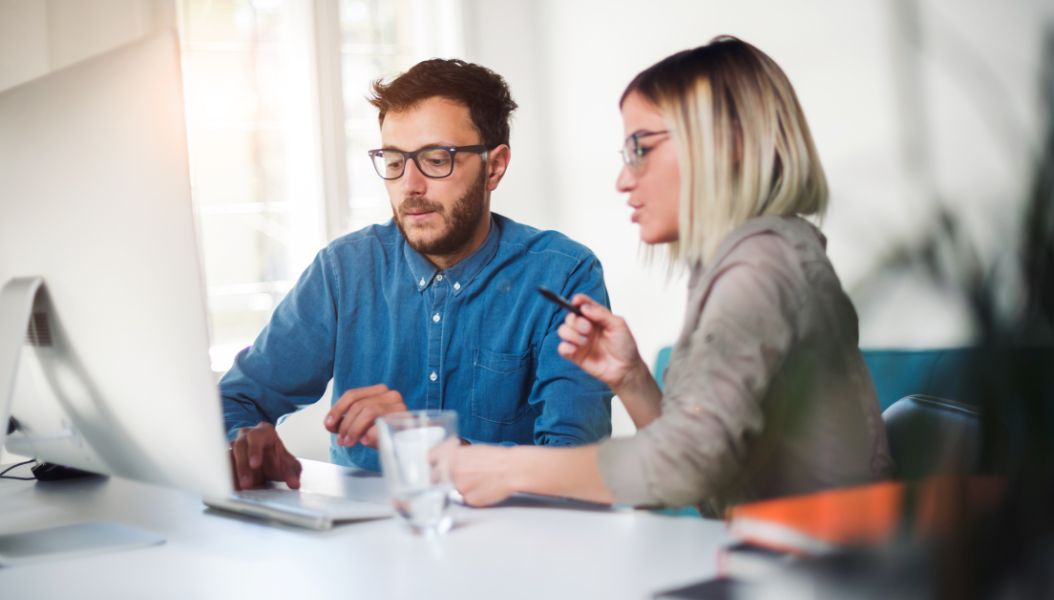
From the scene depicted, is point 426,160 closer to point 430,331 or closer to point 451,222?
point 451,222

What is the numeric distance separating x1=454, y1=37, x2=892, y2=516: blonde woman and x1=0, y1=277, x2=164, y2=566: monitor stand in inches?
14.2

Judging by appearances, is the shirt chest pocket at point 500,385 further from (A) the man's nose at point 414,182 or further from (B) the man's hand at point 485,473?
(B) the man's hand at point 485,473

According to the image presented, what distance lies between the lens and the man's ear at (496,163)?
194 cm

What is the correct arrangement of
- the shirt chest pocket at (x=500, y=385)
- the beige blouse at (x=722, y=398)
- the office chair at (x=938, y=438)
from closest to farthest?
the office chair at (x=938, y=438), the beige blouse at (x=722, y=398), the shirt chest pocket at (x=500, y=385)

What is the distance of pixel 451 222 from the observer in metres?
1.78

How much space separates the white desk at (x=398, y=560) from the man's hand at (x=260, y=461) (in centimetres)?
9

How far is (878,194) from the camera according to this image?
0.21 meters

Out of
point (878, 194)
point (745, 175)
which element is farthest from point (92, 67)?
point (878, 194)

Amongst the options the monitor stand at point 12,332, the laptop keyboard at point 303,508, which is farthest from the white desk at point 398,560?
the monitor stand at point 12,332

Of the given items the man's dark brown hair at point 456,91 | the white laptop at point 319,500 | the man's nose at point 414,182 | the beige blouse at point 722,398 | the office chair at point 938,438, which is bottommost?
the white laptop at point 319,500

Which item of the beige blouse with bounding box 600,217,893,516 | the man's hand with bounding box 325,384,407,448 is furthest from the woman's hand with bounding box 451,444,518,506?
the man's hand with bounding box 325,384,407,448

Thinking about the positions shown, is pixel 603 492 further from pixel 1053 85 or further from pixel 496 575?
pixel 1053 85

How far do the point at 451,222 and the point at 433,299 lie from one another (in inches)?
5.9

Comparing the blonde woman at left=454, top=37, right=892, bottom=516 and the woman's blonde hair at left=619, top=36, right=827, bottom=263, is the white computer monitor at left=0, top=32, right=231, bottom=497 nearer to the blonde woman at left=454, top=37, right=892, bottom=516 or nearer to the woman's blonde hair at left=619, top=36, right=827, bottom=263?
the blonde woman at left=454, top=37, right=892, bottom=516
